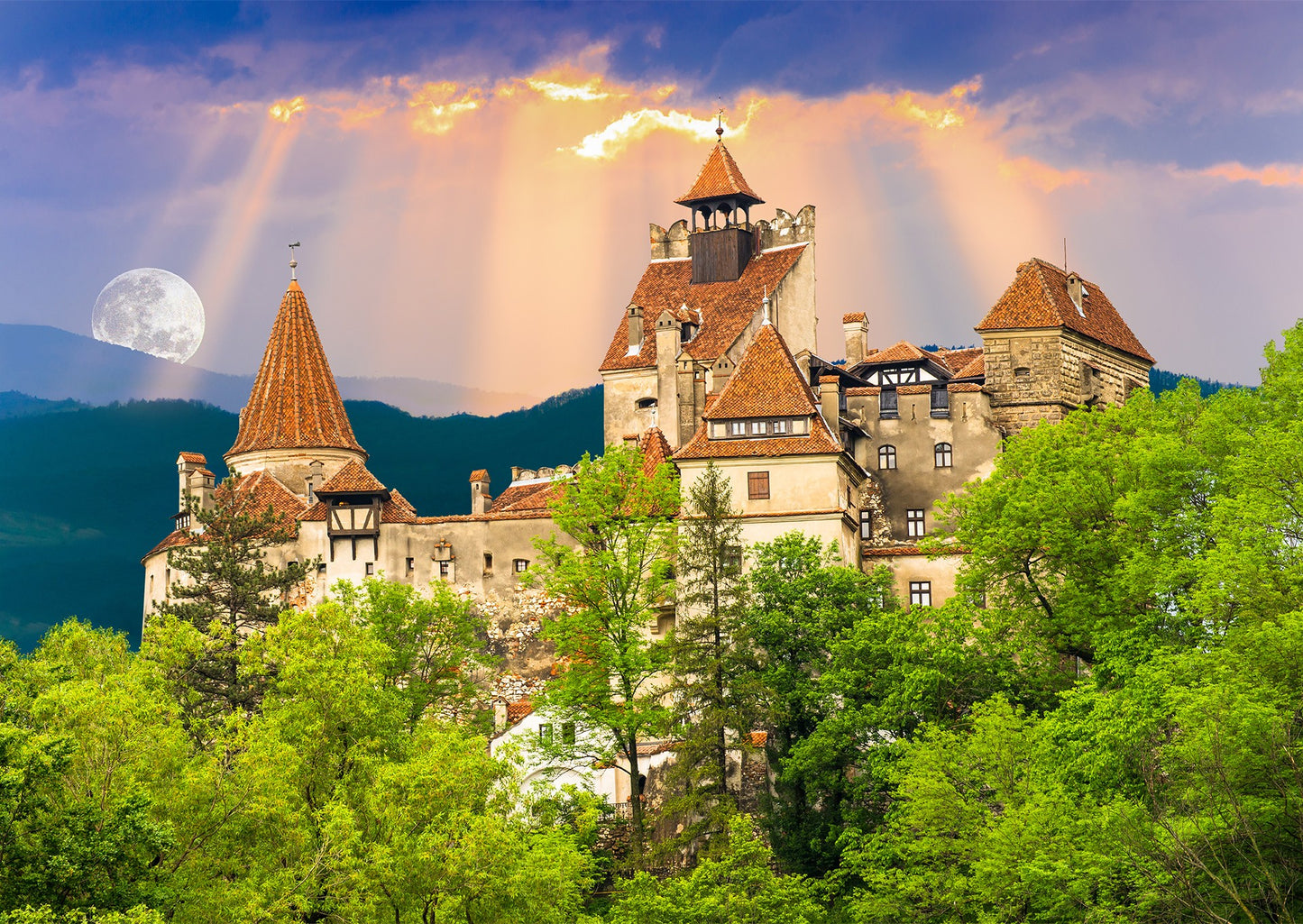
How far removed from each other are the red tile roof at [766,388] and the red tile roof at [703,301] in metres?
9.95

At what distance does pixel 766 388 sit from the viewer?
66.9 meters

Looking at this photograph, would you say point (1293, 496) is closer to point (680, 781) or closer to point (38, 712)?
point (680, 781)

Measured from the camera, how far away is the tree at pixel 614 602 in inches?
2367

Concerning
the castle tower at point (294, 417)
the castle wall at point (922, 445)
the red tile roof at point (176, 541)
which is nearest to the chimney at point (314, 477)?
the castle tower at point (294, 417)

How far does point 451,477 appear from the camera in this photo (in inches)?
4473

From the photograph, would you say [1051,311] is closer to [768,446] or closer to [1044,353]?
[1044,353]

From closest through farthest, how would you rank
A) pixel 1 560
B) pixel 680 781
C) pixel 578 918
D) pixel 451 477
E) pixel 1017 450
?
pixel 578 918
pixel 680 781
pixel 1017 450
pixel 1 560
pixel 451 477

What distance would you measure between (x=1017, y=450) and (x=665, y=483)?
10803mm

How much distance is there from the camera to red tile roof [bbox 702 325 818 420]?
66.0m

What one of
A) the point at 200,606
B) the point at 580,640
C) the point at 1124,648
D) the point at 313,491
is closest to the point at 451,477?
the point at 313,491

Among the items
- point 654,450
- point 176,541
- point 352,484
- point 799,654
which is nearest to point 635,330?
point 654,450

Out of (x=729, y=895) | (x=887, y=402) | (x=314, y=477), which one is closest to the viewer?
(x=729, y=895)

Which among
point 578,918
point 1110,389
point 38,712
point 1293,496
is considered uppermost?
point 1110,389

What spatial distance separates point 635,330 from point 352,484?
42.3 ft
